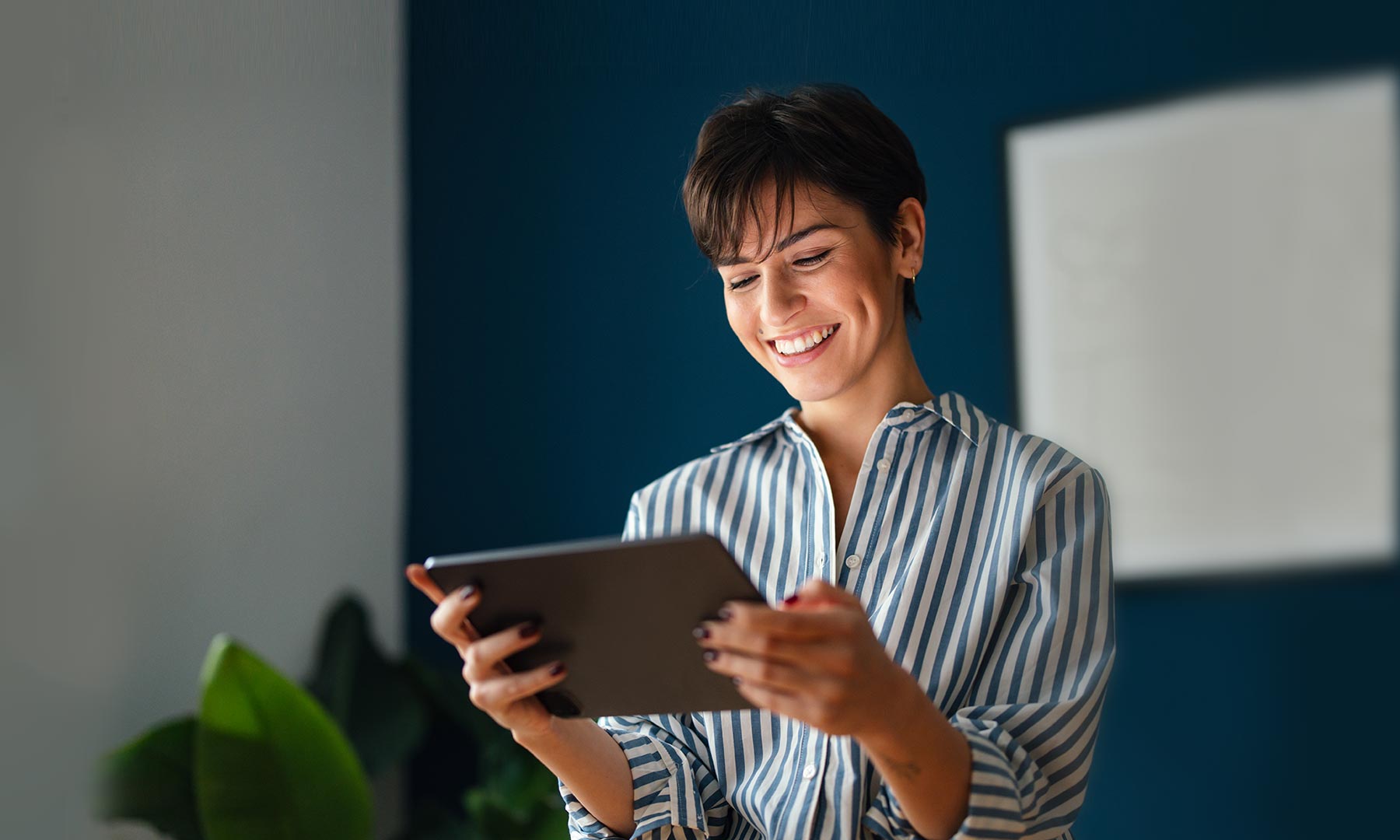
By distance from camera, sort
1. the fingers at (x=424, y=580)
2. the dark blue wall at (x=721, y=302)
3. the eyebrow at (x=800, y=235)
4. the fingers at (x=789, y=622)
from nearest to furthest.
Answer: the fingers at (x=789, y=622) → the fingers at (x=424, y=580) → the eyebrow at (x=800, y=235) → the dark blue wall at (x=721, y=302)

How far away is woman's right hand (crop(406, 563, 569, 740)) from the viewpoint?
39.4 inches

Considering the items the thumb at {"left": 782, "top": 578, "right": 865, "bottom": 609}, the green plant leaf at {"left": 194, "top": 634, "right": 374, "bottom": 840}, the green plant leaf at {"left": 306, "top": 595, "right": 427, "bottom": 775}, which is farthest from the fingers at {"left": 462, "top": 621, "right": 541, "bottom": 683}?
the green plant leaf at {"left": 306, "top": 595, "right": 427, "bottom": 775}

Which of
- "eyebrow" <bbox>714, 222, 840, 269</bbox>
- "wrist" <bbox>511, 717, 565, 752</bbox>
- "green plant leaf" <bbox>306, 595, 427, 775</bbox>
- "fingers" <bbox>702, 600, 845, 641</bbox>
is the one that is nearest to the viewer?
"fingers" <bbox>702, 600, 845, 641</bbox>

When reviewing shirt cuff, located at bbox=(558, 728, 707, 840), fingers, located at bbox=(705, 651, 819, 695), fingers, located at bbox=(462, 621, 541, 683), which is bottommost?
shirt cuff, located at bbox=(558, 728, 707, 840)

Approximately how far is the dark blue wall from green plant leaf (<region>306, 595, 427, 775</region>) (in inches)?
6.7

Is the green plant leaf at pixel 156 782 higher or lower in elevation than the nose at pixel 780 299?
lower

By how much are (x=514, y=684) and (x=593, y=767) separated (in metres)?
0.17

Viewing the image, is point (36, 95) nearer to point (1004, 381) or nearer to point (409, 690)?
point (409, 690)

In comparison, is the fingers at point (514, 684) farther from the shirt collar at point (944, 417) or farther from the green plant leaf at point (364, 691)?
the green plant leaf at point (364, 691)

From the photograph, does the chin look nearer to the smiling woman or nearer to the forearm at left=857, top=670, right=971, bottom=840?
Result: the smiling woman

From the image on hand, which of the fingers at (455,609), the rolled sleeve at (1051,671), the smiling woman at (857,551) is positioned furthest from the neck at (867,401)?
the fingers at (455,609)

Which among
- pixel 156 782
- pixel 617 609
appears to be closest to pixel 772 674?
pixel 617 609

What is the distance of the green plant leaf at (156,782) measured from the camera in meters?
1.65

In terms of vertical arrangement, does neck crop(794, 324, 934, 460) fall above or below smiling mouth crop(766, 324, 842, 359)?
below
